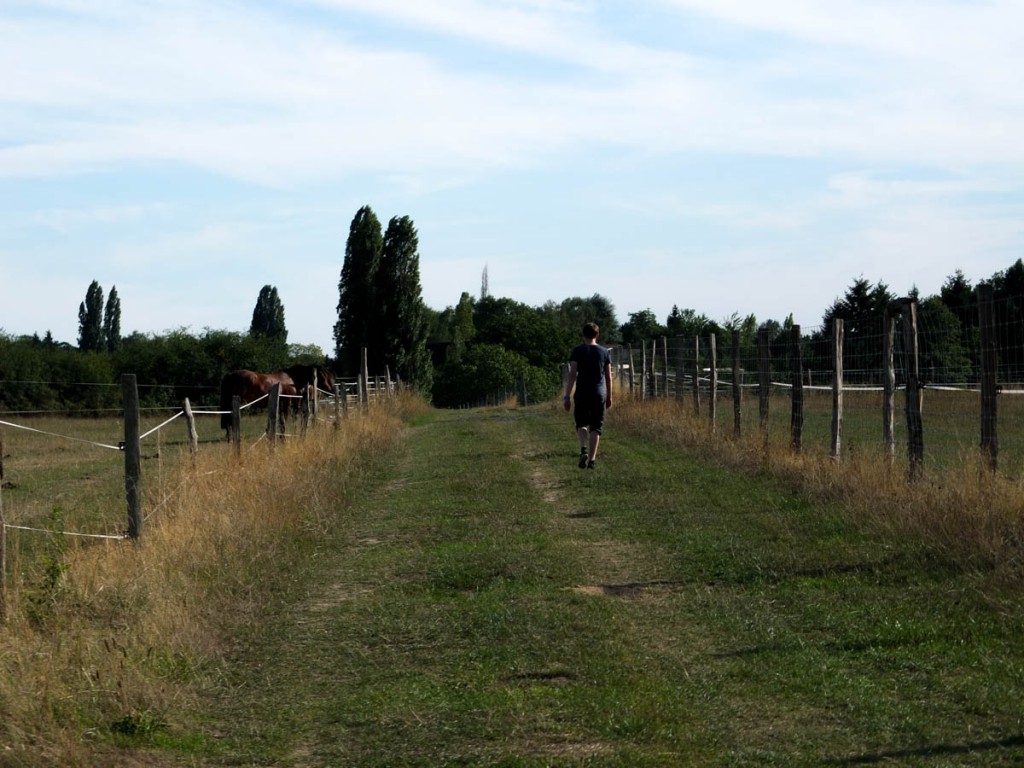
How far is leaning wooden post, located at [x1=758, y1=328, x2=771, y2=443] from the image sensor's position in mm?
16891

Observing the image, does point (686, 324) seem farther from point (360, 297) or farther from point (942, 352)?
point (942, 352)

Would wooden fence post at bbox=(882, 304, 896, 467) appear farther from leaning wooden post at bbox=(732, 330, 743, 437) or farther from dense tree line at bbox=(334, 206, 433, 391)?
dense tree line at bbox=(334, 206, 433, 391)

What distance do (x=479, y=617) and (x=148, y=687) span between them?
2.33 meters

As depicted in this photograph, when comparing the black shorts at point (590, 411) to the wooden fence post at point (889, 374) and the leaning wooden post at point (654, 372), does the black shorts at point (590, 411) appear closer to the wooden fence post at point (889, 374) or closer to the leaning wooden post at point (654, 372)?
the wooden fence post at point (889, 374)

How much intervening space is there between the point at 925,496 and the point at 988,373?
1.14 m

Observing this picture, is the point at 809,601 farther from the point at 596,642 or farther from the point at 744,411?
the point at 744,411

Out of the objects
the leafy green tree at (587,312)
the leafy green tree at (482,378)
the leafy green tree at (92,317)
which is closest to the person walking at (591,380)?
the leafy green tree at (482,378)

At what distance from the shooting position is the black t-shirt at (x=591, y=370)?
14.8 meters

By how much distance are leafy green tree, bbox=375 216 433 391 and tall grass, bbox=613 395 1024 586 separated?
43.7 m

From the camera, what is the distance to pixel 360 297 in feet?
198

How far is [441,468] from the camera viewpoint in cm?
1733

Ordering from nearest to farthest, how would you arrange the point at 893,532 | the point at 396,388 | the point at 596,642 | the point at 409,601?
the point at 596,642 < the point at 409,601 < the point at 893,532 < the point at 396,388

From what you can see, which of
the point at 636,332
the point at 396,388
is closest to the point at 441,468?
the point at 396,388

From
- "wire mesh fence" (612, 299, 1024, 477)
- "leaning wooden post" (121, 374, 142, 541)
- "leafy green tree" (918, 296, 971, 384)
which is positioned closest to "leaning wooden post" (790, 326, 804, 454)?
"wire mesh fence" (612, 299, 1024, 477)
